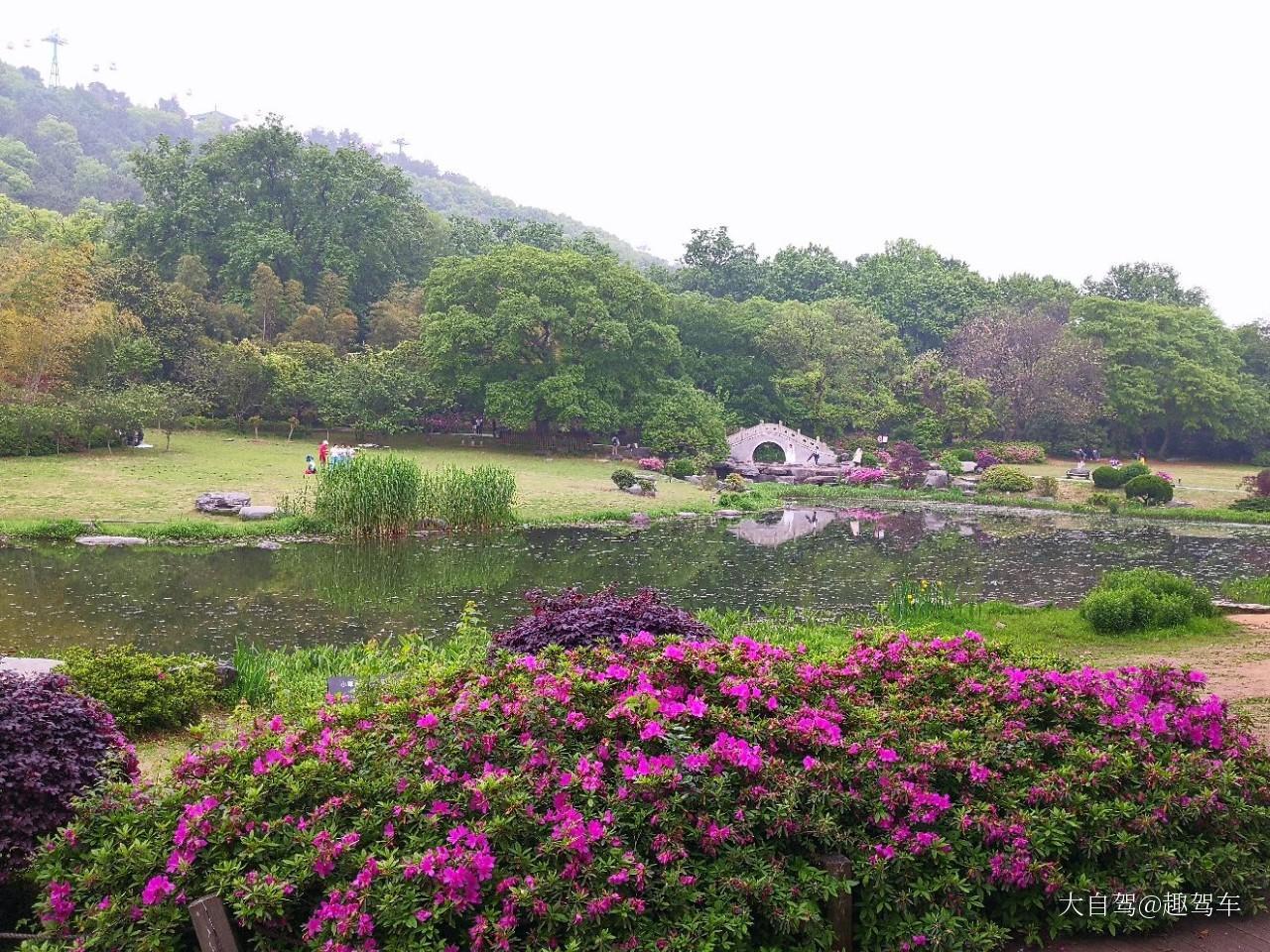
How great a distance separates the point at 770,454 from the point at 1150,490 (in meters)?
12.6

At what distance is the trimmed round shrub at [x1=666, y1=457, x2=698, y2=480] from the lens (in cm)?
2870

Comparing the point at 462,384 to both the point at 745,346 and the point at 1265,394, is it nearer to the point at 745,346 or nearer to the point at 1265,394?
the point at 745,346

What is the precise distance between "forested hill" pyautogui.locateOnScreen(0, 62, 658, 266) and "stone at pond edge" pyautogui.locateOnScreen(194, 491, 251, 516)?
172 ft

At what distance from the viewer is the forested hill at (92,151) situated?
7894 cm

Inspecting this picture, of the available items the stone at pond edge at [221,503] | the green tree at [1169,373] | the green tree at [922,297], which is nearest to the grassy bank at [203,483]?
the stone at pond edge at [221,503]

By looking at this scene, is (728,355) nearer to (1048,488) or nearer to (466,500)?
(1048,488)

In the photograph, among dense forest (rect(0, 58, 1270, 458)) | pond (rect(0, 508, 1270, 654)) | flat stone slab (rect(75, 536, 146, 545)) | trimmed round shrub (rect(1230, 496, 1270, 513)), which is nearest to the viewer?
pond (rect(0, 508, 1270, 654))

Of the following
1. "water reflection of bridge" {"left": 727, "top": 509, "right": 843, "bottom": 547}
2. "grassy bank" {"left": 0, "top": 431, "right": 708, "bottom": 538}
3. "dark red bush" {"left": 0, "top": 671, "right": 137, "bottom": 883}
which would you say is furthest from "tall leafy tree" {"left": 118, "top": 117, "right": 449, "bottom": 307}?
"dark red bush" {"left": 0, "top": 671, "right": 137, "bottom": 883}

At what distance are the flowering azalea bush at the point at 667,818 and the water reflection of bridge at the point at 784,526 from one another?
14244 mm

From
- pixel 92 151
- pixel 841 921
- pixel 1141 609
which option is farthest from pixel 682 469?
pixel 92 151

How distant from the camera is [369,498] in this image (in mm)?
16109

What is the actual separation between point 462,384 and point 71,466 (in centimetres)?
1275

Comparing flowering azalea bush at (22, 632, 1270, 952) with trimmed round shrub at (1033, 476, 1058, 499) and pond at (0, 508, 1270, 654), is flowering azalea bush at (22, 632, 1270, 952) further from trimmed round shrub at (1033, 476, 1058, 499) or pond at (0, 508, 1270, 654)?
trimmed round shrub at (1033, 476, 1058, 499)

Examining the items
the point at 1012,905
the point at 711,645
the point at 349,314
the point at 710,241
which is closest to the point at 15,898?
the point at 711,645
